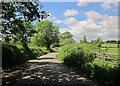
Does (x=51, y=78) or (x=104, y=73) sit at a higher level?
(x=104, y=73)

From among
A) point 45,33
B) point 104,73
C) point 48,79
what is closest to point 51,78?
point 48,79

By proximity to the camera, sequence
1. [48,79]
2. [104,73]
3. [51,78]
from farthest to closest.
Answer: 1. [51,78]
2. [48,79]
3. [104,73]

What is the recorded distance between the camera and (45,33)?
8912cm

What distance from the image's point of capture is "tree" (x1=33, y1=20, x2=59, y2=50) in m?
83.6

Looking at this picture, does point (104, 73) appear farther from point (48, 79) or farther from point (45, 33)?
point (45, 33)

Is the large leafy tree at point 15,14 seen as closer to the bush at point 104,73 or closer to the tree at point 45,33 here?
the bush at point 104,73

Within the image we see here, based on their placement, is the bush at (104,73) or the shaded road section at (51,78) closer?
the bush at (104,73)

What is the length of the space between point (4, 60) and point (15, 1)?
9355 millimetres

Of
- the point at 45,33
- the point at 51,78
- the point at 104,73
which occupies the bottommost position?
the point at 51,78

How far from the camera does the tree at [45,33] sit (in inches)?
3292

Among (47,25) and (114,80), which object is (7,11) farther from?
(47,25)

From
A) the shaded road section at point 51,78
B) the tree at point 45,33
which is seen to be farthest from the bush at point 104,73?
the tree at point 45,33

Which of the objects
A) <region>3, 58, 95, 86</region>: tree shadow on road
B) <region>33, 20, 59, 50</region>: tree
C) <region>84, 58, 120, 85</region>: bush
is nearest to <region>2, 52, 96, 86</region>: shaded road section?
<region>3, 58, 95, 86</region>: tree shadow on road

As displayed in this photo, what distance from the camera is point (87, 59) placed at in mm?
19297
